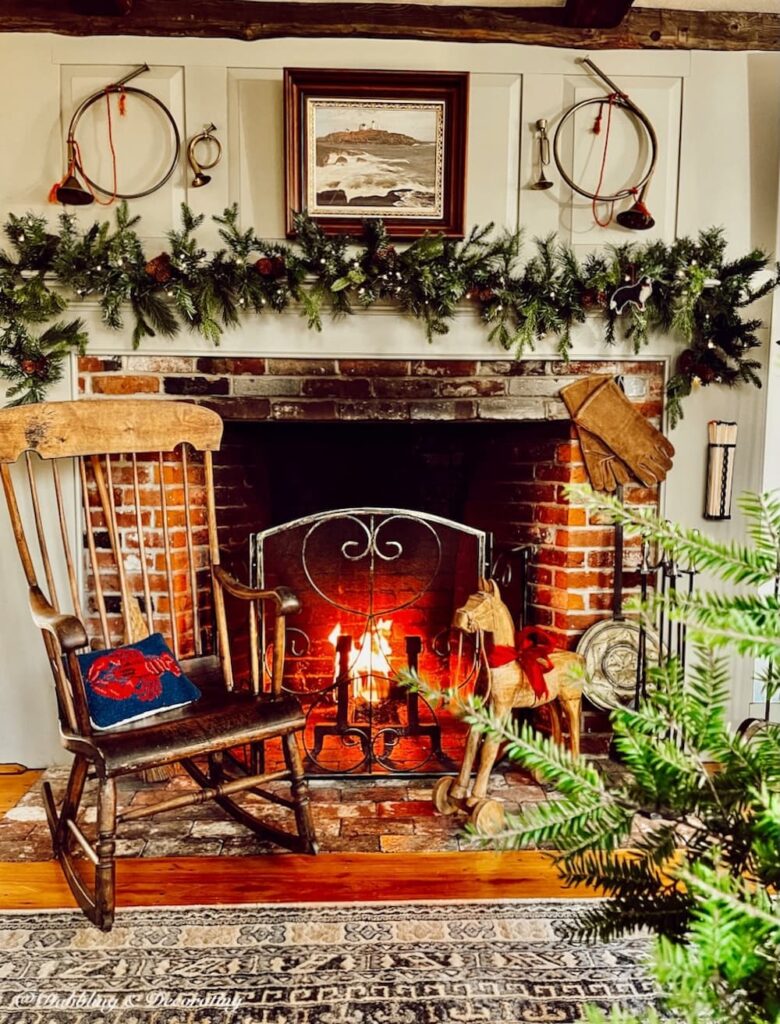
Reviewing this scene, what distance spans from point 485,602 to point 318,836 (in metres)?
0.79

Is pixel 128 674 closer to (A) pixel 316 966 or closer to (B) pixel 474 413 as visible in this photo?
(A) pixel 316 966

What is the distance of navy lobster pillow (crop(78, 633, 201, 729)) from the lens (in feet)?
6.23

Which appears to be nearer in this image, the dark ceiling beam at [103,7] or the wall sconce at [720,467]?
the dark ceiling beam at [103,7]

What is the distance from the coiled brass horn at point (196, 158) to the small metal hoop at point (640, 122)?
41.1 inches

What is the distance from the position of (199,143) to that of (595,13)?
4.11 feet

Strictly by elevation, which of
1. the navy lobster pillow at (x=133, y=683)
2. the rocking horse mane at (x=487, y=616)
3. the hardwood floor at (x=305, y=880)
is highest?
the rocking horse mane at (x=487, y=616)

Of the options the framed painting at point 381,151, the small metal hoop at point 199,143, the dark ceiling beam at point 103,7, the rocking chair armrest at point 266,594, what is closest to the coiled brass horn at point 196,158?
the small metal hoop at point 199,143

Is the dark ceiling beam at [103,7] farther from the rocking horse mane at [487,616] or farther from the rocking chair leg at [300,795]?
the rocking chair leg at [300,795]

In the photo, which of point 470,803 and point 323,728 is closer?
point 470,803

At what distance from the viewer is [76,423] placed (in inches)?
84.6

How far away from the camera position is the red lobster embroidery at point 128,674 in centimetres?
193

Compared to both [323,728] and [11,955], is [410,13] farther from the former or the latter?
[11,955]

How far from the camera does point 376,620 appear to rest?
2.87 metres

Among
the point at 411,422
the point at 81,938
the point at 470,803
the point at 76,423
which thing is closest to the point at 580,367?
the point at 411,422
